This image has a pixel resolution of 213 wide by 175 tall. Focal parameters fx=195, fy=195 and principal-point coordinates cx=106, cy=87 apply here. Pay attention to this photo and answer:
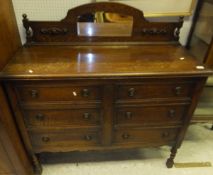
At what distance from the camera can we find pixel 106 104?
1.13m

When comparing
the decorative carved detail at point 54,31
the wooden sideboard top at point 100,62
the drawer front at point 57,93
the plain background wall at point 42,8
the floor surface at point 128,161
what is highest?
the plain background wall at point 42,8

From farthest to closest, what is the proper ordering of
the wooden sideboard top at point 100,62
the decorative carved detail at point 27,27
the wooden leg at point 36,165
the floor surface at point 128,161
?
the floor surface at point 128,161, the wooden leg at point 36,165, the decorative carved detail at point 27,27, the wooden sideboard top at point 100,62

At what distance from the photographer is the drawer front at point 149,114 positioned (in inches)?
47.0

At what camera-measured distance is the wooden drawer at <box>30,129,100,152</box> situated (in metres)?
1.25

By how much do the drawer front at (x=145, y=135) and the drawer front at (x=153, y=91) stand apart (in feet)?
0.91

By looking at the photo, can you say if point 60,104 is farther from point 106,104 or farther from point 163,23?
point 163,23

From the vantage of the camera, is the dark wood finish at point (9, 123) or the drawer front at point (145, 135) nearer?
the dark wood finish at point (9, 123)

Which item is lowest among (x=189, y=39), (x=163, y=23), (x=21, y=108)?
(x=21, y=108)

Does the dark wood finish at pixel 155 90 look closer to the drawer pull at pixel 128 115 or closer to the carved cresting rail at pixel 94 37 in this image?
the drawer pull at pixel 128 115

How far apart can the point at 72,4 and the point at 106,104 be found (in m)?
0.73

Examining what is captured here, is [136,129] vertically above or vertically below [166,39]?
below

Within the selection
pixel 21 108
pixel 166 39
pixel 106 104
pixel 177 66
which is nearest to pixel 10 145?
pixel 21 108

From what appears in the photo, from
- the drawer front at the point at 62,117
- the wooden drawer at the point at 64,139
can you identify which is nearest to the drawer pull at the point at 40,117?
the drawer front at the point at 62,117

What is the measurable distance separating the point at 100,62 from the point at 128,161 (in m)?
0.92
